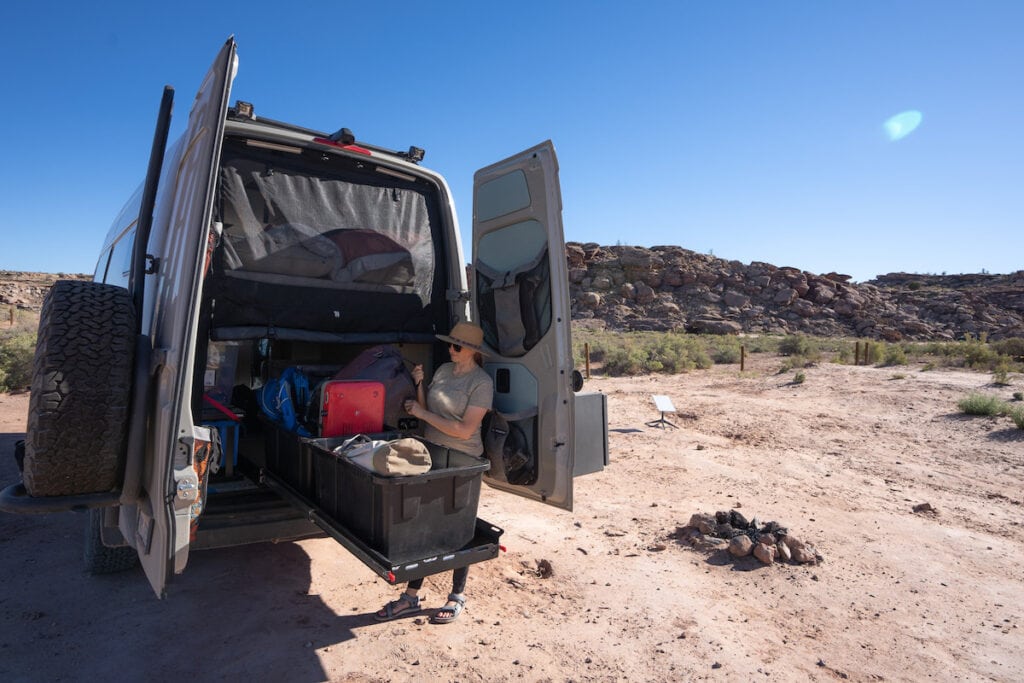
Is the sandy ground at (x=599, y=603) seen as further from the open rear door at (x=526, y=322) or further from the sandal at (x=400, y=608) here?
the open rear door at (x=526, y=322)

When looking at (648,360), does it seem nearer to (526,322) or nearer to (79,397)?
(526,322)

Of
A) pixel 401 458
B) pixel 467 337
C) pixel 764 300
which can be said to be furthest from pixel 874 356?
pixel 764 300

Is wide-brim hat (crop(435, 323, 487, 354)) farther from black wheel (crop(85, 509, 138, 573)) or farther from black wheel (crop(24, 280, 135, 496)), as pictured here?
black wheel (crop(85, 509, 138, 573))

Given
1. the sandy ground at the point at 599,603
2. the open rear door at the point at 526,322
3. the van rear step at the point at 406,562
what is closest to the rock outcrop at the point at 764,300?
the sandy ground at the point at 599,603

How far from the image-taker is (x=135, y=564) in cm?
384

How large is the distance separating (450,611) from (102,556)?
2028 millimetres

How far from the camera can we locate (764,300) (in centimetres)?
4519

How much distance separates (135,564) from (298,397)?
55.4 inches

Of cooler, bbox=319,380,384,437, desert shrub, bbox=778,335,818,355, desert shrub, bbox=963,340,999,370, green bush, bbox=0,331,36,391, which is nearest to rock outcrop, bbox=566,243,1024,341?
desert shrub, bbox=778,335,818,355

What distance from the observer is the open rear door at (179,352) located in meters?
2.42

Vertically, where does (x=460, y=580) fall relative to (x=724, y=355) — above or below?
below

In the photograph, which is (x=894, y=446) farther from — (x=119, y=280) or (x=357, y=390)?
(x=119, y=280)

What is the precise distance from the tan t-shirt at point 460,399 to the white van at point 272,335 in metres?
0.25

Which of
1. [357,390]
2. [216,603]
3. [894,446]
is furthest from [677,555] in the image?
[894,446]
